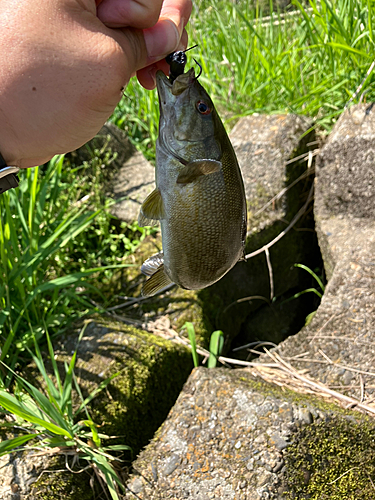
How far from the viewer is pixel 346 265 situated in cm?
268

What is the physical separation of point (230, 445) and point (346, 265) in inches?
51.3

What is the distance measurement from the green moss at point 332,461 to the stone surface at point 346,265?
0.27 meters

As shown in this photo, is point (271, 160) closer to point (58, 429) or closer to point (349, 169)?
point (349, 169)

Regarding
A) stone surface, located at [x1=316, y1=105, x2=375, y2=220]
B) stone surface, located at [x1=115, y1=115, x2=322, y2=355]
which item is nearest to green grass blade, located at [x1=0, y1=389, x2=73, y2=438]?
stone surface, located at [x1=115, y1=115, x2=322, y2=355]

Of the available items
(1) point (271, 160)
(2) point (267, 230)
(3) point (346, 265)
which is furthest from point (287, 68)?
(3) point (346, 265)

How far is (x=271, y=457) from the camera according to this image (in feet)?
6.11

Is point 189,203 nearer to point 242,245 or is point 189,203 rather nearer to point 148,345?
point 242,245

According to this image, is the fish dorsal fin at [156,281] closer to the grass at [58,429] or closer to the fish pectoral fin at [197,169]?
the fish pectoral fin at [197,169]

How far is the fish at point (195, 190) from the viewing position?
1263 mm

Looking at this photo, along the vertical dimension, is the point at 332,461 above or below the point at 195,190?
below

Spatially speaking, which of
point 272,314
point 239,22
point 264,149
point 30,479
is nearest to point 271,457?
point 30,479

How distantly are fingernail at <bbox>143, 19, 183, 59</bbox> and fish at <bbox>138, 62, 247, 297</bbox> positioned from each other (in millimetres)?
106

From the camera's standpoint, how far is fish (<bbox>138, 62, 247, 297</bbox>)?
1.26 metres

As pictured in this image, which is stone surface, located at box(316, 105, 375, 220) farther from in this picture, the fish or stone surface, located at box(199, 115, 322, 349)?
the fish
